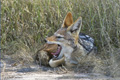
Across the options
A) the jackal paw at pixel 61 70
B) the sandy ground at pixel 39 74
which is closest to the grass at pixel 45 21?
the sandy ground at pixel 39 74

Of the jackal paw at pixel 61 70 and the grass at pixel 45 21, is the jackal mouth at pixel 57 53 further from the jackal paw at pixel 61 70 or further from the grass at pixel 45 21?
the grass at pixel 45 21

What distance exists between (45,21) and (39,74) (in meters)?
1.88

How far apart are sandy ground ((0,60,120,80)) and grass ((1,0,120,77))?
462 mm

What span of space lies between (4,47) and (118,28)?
239 cm

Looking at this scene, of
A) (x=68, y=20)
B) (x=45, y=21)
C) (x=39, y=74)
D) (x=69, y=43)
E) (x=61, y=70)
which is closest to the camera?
(x=39, y=74)

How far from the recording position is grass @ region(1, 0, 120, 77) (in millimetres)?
5414

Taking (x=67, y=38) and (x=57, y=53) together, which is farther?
(x=57, y=53)

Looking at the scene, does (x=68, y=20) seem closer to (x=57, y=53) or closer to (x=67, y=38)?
(x=67, y=38)

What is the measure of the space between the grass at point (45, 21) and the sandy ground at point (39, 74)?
18.2 inches

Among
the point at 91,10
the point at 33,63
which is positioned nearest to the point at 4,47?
the point at 33,63

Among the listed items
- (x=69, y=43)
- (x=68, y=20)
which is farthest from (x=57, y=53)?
(x=68, y=20)

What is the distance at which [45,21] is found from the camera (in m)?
5.96

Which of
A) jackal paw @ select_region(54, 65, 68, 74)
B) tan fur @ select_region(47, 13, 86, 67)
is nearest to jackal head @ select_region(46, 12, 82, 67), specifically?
tan fur @ select_region(47, 13, 86, 67)

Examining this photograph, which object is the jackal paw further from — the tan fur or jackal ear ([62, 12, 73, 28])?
jackal ear ([62, 12, 73, 28])
